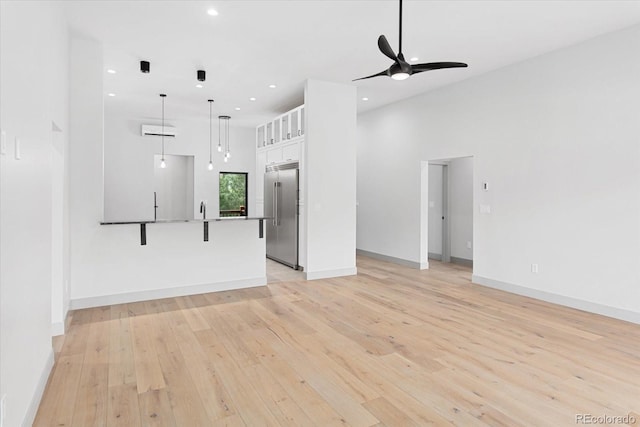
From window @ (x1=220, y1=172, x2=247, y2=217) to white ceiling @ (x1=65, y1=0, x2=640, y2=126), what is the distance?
3.66 m

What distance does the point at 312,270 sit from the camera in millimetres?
6074

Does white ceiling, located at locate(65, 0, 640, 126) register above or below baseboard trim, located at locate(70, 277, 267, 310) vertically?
above

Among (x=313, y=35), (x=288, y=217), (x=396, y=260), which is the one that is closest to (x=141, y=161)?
(x=288, y=217)

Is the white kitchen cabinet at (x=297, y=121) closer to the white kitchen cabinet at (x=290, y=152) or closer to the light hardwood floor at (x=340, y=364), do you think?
the white kitchen cabinet at (x=290, y=152)

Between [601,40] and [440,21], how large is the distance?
199cm

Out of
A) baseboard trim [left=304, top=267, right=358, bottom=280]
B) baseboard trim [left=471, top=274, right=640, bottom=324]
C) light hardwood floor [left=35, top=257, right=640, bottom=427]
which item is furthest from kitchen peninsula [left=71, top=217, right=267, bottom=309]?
baseboard trim [left=471, top=274, right=640, bottom=324]

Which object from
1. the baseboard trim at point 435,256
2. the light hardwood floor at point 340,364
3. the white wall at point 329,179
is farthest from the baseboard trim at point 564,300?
the white wall at point 329,179

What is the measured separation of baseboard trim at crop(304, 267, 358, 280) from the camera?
605cm

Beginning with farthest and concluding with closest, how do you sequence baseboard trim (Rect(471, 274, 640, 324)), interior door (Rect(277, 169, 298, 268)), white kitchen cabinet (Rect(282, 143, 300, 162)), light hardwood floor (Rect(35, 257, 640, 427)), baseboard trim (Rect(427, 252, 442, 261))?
baseboard trim (Rect(427, 252, 442, 261)), interior door (Rect(277, 169, 298, 268)), white kitchen cabinet (Rect(282, 143, 300, 162)), baseboard trim (Rect(471, 274, 640, 324)), light hardwood floor (Rect(35, 257, 640, 427))

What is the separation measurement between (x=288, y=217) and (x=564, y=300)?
14.4ft

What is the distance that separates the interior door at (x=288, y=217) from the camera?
6.68 meters

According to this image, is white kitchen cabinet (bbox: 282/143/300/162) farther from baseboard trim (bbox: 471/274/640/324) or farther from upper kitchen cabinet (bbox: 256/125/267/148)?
baseboard trim (bbox: 471/274/640/324)

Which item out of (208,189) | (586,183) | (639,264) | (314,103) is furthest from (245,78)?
(639,264)

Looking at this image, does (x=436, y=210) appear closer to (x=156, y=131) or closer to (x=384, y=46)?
(x=384, y=46)
